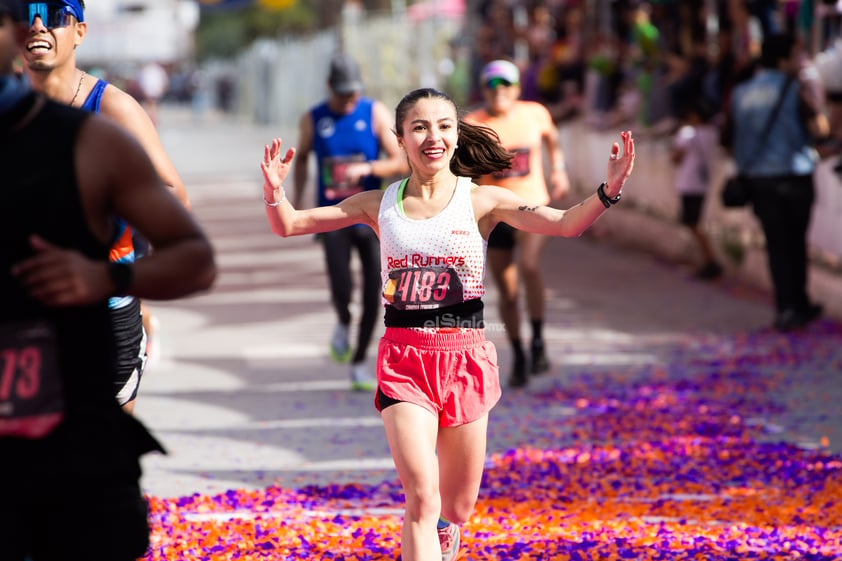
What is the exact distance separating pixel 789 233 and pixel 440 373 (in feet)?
21.9

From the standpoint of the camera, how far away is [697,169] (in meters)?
13.2

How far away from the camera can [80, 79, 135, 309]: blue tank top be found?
4.23m

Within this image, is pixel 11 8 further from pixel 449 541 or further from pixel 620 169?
pixel 449 541

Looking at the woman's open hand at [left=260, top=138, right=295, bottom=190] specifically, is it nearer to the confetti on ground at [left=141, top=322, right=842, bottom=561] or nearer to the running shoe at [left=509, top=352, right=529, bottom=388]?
the confetti on ground at [left=141, top=322, right=842, bottom=561]

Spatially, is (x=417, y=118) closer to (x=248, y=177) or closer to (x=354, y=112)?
(x=354, y=112)

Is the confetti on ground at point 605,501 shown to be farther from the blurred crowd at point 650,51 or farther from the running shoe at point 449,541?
the blurred crowd at point 650,51

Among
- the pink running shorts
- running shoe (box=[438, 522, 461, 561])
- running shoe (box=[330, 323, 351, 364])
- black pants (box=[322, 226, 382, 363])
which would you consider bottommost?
running shoe (box=[330, 323, 351, 364])

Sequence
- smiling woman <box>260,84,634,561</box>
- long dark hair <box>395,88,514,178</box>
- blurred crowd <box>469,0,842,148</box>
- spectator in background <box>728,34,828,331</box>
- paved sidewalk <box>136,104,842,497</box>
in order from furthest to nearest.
→ blurred crowd <box>469,0,842,148</box> < spectator in background <box>728,34,828,331</box> < paved sidewalk <box>136,104,842,497</box> < long dark hair <box>395,88,514,178</box> < smiling woman <box>260,84,634,561</box>

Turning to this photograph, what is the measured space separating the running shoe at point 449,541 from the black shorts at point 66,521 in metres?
1.85

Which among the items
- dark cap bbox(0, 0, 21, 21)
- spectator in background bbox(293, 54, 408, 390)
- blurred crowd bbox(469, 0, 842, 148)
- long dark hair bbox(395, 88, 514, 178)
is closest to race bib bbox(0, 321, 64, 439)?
dark cap bbox(0, 0, 21, 21)

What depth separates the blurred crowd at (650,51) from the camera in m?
12.6

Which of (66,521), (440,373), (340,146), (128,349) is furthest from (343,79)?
(66,521)

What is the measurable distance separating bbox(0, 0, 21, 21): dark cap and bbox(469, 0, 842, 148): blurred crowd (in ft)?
26.7

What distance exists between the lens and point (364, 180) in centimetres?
862
